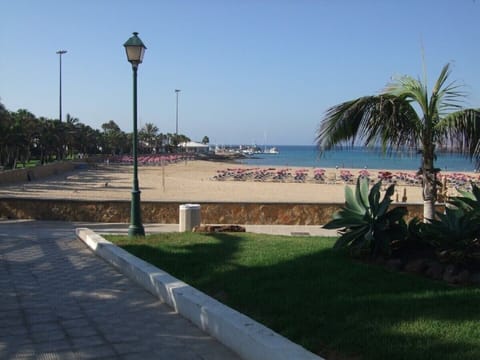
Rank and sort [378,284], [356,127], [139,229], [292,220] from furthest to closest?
1. [292,220]
2. [139,229]
3. [356,127]
4. [378,284]

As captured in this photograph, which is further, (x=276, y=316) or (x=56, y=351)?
(x=276, y=316)

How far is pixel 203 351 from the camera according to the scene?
4074 mm

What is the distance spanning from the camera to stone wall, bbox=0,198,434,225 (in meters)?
14.4

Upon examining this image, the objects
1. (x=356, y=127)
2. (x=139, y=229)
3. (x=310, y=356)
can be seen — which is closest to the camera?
(x=310, y=356)

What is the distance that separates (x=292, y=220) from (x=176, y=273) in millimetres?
8303

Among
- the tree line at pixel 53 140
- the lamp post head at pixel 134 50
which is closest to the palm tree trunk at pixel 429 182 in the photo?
the lamp post head at pixel 134 50

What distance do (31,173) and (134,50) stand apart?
1240 inches

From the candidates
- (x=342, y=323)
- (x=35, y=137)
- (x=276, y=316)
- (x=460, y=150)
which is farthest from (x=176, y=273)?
(x=35, y=137)

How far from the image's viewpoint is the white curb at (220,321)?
357cm

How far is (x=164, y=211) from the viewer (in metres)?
14.6

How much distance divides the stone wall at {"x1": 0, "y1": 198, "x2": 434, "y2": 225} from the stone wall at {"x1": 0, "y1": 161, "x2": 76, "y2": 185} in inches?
769

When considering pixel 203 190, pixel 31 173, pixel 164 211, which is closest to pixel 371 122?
pixel 164 211

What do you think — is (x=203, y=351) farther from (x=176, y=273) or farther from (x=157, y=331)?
(x=176, y=273)

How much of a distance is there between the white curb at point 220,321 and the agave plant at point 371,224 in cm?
205
